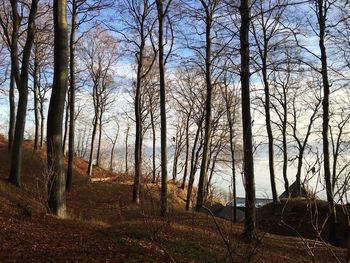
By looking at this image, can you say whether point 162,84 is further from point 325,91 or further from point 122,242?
point 122,242

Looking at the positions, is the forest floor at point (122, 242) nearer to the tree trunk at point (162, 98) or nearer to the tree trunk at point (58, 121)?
the tree trunk at point (58, 121)

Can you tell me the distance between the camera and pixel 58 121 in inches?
424

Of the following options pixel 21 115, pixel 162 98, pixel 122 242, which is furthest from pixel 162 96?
pixel 122 242

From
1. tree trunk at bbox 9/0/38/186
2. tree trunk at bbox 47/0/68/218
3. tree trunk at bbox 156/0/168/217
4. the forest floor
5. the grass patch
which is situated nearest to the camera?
the forest floor

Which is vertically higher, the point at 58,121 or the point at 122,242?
the point at 58,121

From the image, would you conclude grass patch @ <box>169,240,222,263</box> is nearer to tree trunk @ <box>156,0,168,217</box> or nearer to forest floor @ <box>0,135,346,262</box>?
forest floor @ <box>0,135,346,262</box>

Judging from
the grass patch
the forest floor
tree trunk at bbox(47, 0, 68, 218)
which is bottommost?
the grass patch

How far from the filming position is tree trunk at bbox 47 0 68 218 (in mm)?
10555

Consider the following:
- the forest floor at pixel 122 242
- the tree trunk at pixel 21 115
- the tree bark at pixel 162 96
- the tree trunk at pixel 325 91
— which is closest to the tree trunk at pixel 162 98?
the tree bark at pixel 162 96

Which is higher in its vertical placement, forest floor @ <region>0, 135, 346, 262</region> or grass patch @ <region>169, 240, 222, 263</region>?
forest floor @ <region>0, 135, 346, 262</region>

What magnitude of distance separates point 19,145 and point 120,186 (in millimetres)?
12015

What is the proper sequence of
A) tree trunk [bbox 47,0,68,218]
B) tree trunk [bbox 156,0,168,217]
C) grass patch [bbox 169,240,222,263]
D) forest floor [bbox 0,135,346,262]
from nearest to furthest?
forest floor [bbox 0,135,346,262] < grass patch [bbox 169,240,222,263] < tree trunk [bbox 47,0,68,218] < tree trunk [bbox 156,0,168,217]

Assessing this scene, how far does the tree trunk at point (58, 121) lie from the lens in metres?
10.6

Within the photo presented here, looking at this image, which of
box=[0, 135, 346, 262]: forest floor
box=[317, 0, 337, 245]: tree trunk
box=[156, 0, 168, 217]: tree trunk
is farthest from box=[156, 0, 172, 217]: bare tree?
box=[317, 0, 337, 245]: tree trunk
